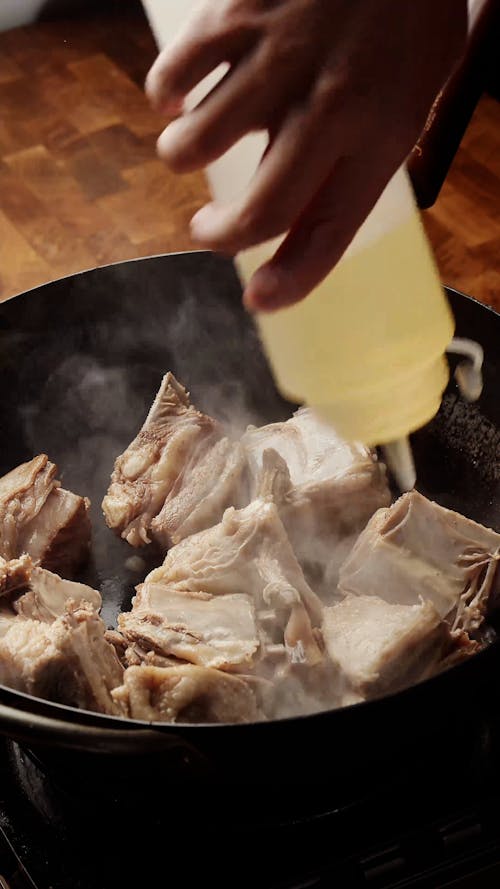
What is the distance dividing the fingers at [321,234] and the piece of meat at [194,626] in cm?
66

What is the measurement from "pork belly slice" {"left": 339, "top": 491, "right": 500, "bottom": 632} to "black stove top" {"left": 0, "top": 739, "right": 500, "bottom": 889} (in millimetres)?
226

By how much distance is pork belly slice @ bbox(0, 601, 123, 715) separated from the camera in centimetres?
123

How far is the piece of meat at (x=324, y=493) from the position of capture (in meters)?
1.56

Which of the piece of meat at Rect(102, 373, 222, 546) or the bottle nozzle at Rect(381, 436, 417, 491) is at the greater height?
the piece of meat at Rect(102, 373, 222, 546)

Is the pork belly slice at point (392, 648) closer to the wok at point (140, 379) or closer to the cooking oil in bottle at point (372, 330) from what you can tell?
the wok at point (140, 379)

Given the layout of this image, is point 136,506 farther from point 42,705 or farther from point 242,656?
point 42,705

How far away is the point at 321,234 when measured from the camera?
0.71 m

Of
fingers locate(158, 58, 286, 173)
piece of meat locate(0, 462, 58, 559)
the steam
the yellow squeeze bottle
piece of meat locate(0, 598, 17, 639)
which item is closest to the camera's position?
fingers locate(158, 58, 286, 173)

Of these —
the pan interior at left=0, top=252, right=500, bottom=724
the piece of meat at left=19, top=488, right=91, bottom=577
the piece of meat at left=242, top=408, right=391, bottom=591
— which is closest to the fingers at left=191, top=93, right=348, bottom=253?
the piece of meat at left=242, top=408, right=391, bottom=591

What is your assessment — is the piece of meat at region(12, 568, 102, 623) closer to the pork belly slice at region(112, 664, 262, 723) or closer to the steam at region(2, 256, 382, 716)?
the pork belly slice at region(112, 664, 262, 723)

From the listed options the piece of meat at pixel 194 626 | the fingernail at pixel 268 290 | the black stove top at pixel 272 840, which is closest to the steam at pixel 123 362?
the piece of meat at pixel 194 626

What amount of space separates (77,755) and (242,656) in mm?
279

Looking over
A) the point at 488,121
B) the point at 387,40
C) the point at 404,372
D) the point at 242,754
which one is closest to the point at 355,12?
the point at 387,40

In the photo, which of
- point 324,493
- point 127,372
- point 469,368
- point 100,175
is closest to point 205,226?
point 324,493
